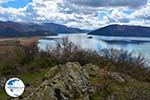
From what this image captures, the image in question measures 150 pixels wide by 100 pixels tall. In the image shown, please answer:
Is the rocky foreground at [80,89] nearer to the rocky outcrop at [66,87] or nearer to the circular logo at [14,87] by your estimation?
the rocky outcrop at [66,87]

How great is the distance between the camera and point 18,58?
70.4m

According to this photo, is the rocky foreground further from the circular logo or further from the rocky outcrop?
the circular logo

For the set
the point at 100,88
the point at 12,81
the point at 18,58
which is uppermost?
the point at 12,81

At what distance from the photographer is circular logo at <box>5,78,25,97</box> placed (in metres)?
12.8

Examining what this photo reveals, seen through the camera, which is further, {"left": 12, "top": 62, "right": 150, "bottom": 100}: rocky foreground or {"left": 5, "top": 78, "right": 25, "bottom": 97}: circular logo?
{"left": 12, "top": 62, "right": 150, "bottom": 100}: rocky foreground

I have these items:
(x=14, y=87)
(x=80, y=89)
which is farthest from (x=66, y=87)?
(x=14, y=87)

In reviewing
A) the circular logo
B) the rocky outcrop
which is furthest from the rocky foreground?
the circular logo

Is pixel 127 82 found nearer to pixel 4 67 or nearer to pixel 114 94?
pixel 114 94

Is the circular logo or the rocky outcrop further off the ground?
the circular logo

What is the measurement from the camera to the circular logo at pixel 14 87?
1275cm

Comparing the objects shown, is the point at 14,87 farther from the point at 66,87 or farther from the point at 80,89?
the point at 80,89

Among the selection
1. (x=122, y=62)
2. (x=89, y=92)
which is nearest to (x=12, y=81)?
(x=89, y=92)

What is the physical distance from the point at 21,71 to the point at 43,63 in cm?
426

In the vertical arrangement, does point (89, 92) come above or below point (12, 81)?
below
